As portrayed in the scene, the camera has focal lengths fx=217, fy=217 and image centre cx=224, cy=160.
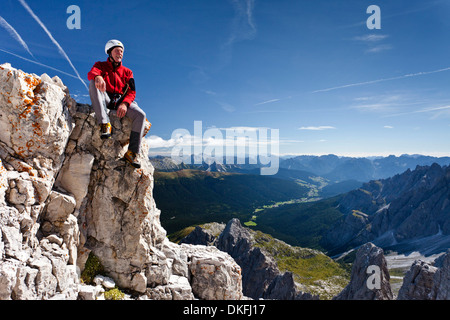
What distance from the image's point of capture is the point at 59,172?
14.9 metres

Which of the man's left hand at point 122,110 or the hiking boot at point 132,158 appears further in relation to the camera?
the hiking boot at point 132,158

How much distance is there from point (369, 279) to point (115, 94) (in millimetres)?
109777

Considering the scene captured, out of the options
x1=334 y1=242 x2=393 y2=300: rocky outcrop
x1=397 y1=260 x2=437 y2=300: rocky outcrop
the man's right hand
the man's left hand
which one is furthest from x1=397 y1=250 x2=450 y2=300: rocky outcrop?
the man's right hand

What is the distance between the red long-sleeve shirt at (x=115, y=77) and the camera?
1474 cm

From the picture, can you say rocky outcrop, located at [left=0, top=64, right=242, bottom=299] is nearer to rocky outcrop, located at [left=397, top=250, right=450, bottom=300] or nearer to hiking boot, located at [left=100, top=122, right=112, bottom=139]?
hiking boot, located at [left=100, top=122, right=112, bottom=139]

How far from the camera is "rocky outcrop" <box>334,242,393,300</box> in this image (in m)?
82.1

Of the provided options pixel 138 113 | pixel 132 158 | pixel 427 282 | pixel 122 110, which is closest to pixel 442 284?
pixel 427 282

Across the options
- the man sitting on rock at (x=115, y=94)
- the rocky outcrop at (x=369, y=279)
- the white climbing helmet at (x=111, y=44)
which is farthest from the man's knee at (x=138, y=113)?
the rocky outcrop at (x=369, y=279)

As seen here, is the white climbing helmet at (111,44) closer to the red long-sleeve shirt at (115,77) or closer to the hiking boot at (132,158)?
the red long-sleeve shirt at (115,77)

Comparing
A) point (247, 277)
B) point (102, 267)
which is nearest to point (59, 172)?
point (102, 267)

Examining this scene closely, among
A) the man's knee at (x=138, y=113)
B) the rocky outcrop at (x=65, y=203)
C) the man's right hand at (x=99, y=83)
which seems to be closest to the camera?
the rocky outcrop at (x=65, y=203)

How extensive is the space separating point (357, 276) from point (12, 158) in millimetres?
125364

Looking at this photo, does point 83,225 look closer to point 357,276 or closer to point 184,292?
point 184,292

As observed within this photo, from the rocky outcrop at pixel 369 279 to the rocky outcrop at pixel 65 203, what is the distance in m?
94.4
